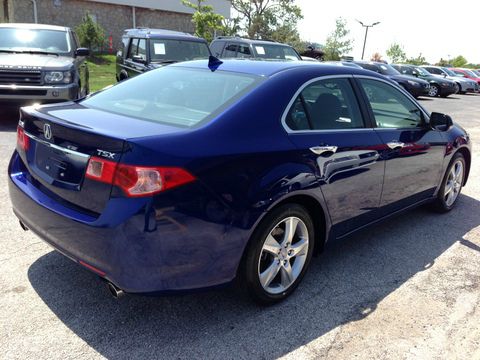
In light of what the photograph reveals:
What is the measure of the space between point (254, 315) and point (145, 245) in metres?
1.02

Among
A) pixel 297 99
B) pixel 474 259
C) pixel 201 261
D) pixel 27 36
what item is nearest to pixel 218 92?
pixel 297 99

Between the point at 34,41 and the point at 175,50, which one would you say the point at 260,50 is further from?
the point at 34,41

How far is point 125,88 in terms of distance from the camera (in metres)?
3.58

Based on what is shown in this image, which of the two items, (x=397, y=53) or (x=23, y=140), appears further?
(x=397, y=53)

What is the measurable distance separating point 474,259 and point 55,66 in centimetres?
706

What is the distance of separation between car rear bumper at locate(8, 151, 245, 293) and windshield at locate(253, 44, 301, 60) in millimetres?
10195

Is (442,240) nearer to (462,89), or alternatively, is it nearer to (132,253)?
(132,253)

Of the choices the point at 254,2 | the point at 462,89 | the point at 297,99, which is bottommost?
the point at 462,89

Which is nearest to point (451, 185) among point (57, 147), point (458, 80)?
point (57, 147)

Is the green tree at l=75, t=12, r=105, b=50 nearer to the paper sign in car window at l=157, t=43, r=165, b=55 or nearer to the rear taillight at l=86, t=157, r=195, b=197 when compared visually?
the paper sign in car window at l=157, t=43, r=165, b=55

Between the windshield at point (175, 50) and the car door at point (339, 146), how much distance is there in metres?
6.61

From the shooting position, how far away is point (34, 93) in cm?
768

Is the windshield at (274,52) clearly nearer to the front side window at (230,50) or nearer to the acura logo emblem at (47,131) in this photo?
the front side window at (230,50)

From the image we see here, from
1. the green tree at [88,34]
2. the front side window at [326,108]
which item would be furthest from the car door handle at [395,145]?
the green tree at [88,34]
